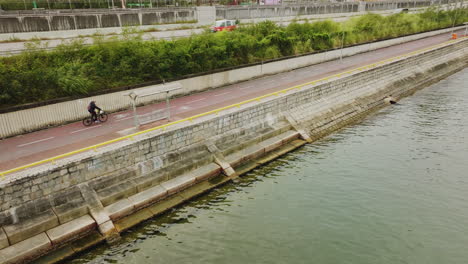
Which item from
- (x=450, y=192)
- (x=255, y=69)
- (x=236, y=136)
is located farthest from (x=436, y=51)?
(x=236, y=136)

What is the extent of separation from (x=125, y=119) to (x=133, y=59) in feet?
21.6

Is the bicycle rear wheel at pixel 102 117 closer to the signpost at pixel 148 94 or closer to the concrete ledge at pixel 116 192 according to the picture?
the signpost at pixel 148 94

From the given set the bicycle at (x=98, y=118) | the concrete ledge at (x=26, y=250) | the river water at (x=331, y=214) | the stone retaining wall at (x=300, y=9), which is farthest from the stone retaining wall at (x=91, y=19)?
the river water at (x=331, y=214)

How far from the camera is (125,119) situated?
2456cm

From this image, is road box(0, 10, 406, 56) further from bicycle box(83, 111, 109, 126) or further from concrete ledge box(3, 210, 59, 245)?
concrete ledge box(3, 210, 59, 245)

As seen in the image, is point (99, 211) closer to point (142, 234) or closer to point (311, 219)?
point (142, 234)

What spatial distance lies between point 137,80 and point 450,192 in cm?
2580

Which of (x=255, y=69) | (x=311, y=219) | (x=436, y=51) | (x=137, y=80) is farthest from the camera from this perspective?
(x=436, y=51)

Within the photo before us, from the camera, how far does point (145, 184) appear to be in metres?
18.7

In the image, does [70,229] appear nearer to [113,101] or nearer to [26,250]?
[26,250]

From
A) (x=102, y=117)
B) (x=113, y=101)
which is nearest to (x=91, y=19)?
(x=113, y=101)

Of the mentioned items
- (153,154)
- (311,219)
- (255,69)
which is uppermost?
(255,69)

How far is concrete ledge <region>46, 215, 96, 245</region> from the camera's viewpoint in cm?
1483

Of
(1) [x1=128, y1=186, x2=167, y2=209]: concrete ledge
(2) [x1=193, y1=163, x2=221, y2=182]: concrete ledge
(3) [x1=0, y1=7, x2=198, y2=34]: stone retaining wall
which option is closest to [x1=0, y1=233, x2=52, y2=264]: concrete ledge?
(1) [x1=128, y1=186, x2=167, y2=209]: concrete ledge
